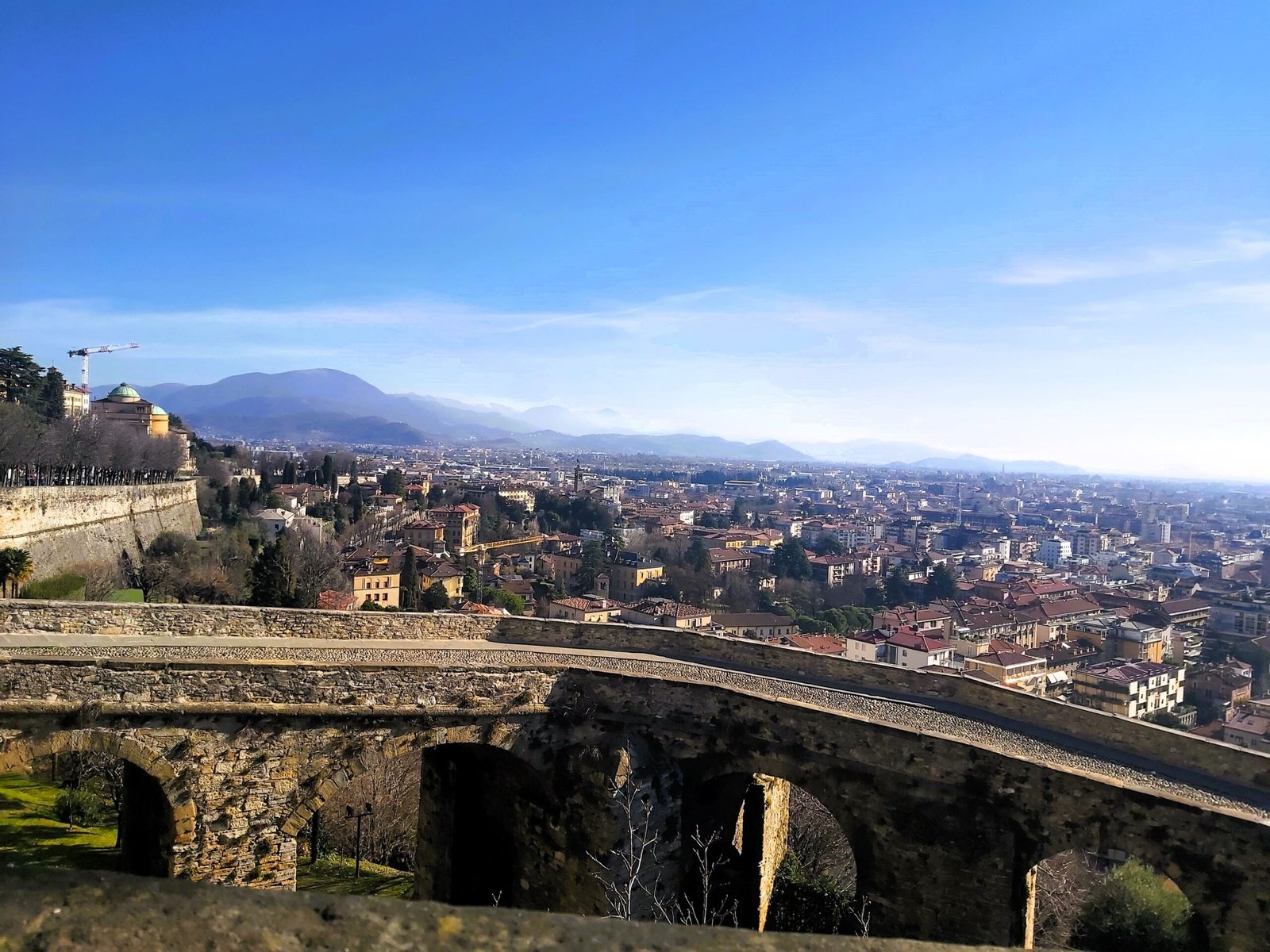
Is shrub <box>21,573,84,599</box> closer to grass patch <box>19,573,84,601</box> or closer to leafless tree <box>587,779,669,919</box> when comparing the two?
grass patch <box>19,573,84,601</box>

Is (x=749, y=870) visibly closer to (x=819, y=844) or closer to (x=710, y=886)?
(x=710, y=886)

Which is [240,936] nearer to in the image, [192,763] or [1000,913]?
[192,763]

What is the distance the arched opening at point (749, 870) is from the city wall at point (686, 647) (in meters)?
2.51

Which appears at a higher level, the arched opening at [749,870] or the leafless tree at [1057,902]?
the arched opening at [749,870]

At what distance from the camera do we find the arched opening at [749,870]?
443 inches

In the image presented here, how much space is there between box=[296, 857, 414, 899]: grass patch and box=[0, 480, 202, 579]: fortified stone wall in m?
15.1

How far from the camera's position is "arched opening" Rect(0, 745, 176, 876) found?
9867 millimetres

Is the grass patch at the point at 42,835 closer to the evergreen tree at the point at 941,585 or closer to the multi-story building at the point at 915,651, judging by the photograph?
the multi-story building at the point at 915,651

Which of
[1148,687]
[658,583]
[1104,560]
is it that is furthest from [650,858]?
[1104,560]

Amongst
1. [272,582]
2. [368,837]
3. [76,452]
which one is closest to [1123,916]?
[368,837]

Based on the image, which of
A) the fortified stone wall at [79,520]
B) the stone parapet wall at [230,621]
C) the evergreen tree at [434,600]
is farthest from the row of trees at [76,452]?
the stone parapet wall at [230,621]

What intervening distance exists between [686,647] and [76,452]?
3523 cm

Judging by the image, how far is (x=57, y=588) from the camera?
23734 millimetres

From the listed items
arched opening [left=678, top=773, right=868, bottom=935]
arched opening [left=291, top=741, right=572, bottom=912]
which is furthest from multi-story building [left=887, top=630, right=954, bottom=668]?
arched opening [left=291, top=741, right=572, bottom=912]
